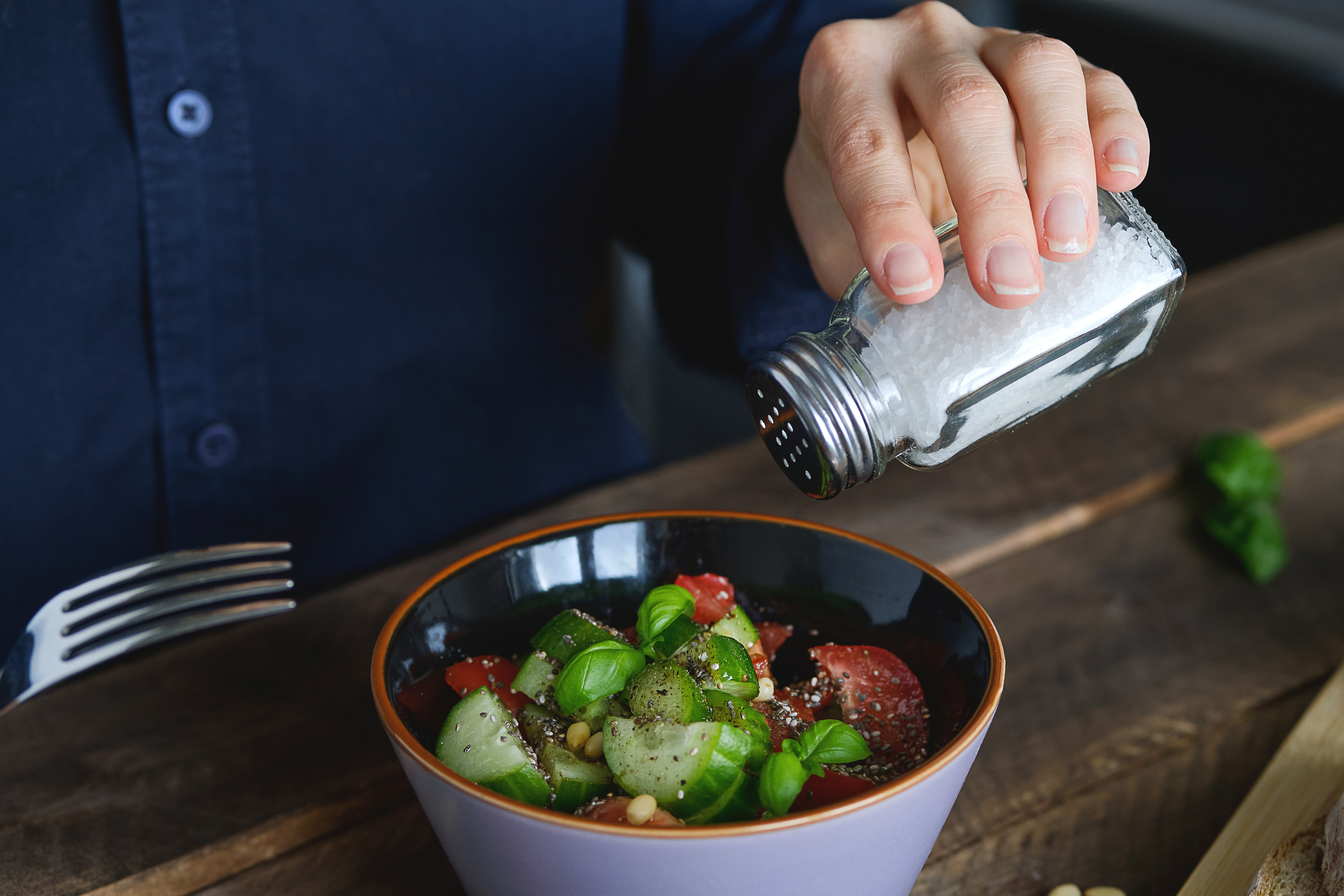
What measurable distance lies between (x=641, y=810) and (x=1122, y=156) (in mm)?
462

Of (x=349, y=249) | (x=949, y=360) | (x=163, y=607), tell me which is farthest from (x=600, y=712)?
(x=349, y=249)

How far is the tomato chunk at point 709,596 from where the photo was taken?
2.03 ft

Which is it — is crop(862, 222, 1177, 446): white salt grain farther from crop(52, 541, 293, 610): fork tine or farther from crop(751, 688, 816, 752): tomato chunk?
crop(52, 541, 293, 610): fork tine

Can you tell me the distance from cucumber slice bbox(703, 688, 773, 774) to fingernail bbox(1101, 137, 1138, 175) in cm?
38

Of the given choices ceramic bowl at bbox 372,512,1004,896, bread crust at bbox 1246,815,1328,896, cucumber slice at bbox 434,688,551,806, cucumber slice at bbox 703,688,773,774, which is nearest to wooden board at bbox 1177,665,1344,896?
bread crust at bbox 1246,815,1328,896

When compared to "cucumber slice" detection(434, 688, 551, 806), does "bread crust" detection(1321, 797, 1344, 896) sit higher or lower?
lower

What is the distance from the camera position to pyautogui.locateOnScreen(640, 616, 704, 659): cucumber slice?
0.54 metres

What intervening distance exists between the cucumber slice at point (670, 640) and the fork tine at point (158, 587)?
1.02 ft

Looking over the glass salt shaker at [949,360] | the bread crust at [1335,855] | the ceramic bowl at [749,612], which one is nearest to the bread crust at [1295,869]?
the bread crust at [1335,855]

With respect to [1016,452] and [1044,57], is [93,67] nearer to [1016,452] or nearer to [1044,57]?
[1044,57]

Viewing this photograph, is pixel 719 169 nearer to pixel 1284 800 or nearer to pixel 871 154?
pixel 871 154

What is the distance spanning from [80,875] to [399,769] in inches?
7.3

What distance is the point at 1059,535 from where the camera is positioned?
96 cm

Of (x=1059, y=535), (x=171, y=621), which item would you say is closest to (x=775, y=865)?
(x=171, y=621)
